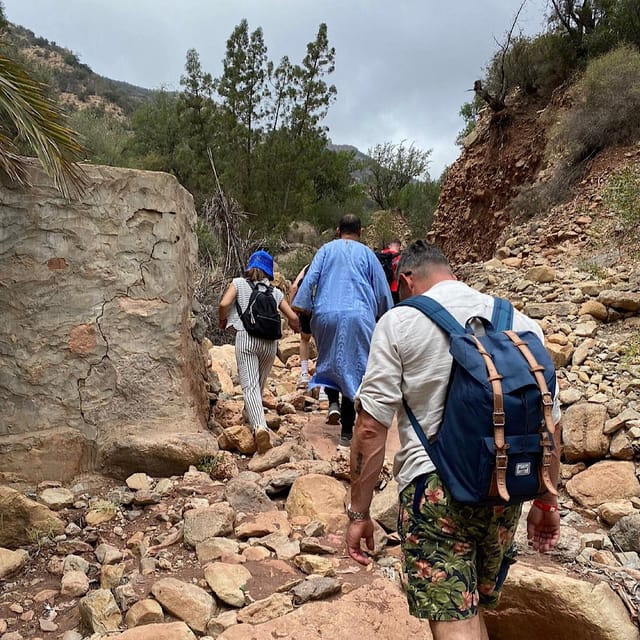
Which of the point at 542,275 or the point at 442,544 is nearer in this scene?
the point at 442,544

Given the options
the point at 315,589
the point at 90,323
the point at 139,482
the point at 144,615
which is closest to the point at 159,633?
the point at 144,615

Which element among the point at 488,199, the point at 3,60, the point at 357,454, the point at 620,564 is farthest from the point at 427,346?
the point at 488,199

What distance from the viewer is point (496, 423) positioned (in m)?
1.55

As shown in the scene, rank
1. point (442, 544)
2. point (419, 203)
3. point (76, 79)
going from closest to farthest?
point (442, 544) < point (419, 203) < point (76, 79)

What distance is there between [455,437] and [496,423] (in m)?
0.12

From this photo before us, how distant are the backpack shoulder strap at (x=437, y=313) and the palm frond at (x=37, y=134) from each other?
9.53ft

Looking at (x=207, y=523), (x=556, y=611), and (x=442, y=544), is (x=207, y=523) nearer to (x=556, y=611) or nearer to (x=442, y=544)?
(x=556, y=611)

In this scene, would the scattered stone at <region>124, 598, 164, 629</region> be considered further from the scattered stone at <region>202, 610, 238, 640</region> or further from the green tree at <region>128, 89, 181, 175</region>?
the green tree at <region>128, 89, 181, 175</region>

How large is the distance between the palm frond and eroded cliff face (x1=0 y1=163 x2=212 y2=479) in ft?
0.42

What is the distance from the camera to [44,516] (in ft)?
11.1

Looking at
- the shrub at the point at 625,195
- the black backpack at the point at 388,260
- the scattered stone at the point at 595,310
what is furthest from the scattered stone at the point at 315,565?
the shrub at the point at 625,195

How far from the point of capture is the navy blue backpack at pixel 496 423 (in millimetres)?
1561

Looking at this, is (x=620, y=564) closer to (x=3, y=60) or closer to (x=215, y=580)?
(x=215, y=580)

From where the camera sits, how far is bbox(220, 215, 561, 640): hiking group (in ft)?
5.17
